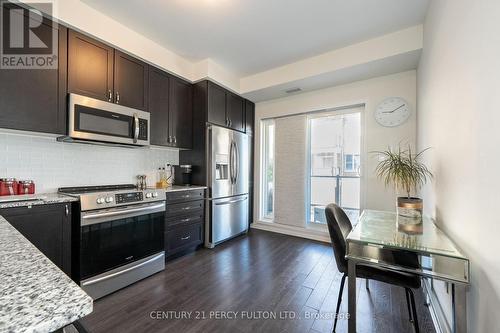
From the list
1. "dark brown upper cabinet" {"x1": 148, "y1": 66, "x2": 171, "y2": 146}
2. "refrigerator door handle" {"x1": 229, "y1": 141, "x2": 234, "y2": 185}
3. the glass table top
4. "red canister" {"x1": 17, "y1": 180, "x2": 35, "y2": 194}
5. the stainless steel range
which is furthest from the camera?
"refrigerator door handle" {"x1": 229, "y1": 141, "x2": 234, "y2": 185}

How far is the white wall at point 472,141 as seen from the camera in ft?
2.98

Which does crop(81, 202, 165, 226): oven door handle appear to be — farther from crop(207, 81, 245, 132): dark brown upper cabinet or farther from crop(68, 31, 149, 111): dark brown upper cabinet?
crop(207, 81, 245, 132): dark brown upper cabinet

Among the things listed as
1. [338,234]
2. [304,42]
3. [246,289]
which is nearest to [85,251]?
[246,289]

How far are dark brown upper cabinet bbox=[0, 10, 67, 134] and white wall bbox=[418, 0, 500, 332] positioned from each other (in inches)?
119

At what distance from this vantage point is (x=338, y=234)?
153cm

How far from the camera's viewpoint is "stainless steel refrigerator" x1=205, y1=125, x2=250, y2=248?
10.6 ft

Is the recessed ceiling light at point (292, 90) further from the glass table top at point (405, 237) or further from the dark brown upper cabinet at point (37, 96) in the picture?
the dark brown upper cabinet at point (37, 96)

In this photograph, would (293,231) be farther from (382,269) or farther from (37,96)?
(37,96)

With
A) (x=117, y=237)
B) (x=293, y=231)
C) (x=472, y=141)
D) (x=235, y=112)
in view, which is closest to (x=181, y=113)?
(x=235, y=112)

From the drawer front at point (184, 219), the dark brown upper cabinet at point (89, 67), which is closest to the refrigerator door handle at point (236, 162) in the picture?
the drawer front at point (184, 219)

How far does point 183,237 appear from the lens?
9.41 ft

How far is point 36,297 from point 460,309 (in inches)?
62.8

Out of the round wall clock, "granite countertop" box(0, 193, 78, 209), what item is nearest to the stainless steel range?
"granite countertop" box(0, 193, 78, 209)

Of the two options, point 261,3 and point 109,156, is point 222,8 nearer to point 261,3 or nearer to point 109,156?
point 261,3
